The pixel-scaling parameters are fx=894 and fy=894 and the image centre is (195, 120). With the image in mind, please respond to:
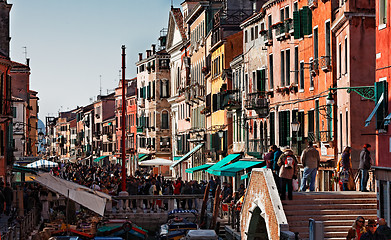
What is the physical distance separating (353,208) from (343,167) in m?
1.71

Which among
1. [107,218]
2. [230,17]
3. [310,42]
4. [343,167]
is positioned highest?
[230,17]

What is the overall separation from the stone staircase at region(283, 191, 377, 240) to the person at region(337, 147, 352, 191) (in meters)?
0.86

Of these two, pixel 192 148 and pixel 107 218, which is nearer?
pixel 107 218

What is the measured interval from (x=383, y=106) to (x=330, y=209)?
329 cm

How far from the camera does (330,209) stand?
24.2m

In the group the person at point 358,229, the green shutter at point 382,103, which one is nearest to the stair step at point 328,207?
the green shutter at point 382,103

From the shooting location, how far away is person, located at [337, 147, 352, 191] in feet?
82.3

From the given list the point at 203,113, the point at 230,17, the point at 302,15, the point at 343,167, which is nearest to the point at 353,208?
the point at 343,167

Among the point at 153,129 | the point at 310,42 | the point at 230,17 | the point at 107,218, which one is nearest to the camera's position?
the point at 310,42

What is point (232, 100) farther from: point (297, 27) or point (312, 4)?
point (312, 4)

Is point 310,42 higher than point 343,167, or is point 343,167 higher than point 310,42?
point 310,42

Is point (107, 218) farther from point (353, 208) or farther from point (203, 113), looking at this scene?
point (203, 113)

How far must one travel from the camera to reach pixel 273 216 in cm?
2422

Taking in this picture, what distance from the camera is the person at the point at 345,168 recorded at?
25.1m
